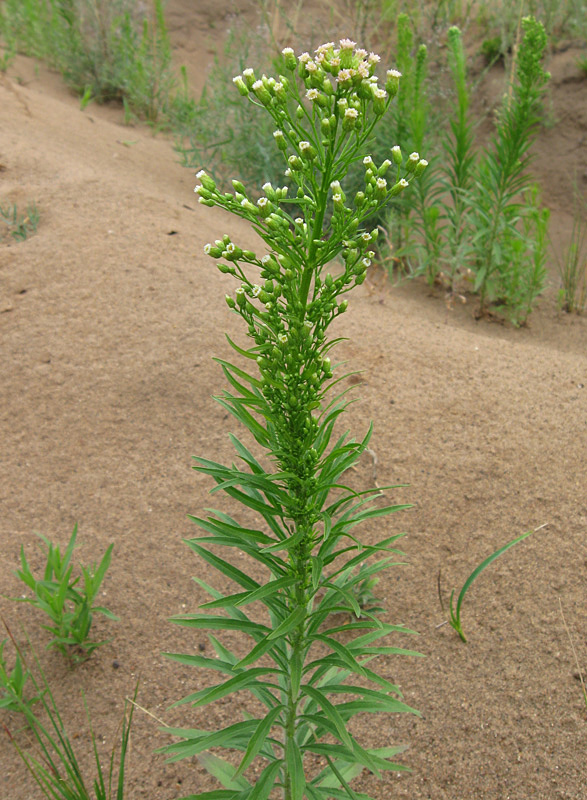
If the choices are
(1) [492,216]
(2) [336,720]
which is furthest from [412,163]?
(1) [492,216]

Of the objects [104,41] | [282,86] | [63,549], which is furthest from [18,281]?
[104,41]

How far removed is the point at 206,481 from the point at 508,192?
271cm

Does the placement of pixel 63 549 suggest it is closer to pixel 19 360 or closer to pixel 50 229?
pixel 19 360

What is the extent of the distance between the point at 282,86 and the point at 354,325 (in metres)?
2.28

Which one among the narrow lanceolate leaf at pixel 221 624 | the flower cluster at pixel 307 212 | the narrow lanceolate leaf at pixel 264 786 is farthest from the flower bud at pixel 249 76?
the narrow lanceolate leaf at pixel 264 786

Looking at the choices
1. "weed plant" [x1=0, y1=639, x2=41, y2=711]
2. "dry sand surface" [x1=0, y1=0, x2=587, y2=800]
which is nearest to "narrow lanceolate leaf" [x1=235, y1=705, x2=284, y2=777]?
"dry sand surface" [x1=0, y1=0, x2=587, y2=800]

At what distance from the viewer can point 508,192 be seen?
14.3 feet

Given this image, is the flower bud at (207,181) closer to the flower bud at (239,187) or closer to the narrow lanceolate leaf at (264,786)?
the flower bud at (239,187)

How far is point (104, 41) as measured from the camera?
683 cm

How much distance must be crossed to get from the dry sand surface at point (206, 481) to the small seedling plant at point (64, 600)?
88mm

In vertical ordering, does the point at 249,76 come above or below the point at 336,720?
above

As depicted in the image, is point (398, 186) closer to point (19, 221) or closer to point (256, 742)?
point (256, 742)

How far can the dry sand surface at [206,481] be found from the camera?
2236mm

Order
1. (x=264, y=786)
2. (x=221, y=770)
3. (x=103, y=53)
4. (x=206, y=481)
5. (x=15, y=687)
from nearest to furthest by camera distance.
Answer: (x=264, y=786) < (x=221, y=770) < (x=15, y=687) < (x=206, y=481) < (x=103, y=53)
